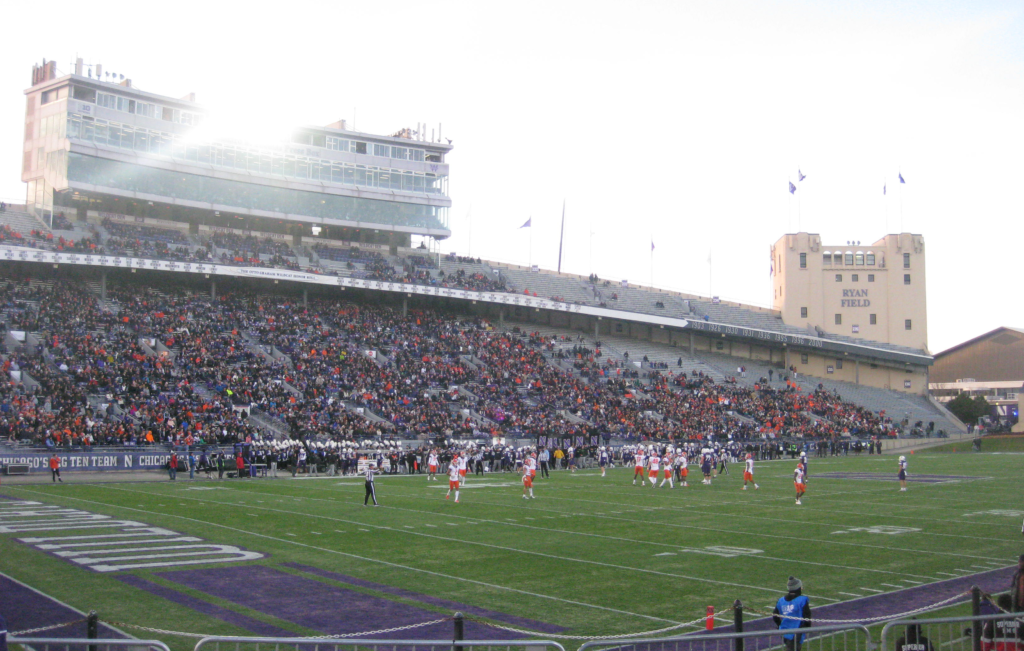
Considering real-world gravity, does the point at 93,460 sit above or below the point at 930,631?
below

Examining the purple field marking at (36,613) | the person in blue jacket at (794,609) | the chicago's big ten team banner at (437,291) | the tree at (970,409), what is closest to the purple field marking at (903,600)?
the person in blue jacket at (794,609)

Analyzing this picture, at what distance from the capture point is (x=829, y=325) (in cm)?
8356

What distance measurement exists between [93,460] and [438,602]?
89.6 ft

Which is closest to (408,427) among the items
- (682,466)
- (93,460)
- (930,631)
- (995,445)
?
(93,460)

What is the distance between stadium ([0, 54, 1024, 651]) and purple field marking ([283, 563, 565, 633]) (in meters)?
0.11

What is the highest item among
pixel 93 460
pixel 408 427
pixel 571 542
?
pixel 408 427

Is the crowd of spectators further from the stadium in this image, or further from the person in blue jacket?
the person in blue jacket

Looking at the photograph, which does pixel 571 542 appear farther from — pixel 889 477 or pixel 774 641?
pixel 889 477

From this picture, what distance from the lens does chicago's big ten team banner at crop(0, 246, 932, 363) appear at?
1946 inches

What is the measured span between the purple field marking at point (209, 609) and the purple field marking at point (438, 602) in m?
2.44

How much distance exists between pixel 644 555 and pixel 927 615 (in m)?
6.13

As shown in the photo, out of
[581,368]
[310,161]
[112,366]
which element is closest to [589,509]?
[112,366]

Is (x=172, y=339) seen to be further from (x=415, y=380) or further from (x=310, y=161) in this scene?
(x=310, y=161)

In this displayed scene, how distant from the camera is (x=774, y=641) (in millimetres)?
10664
